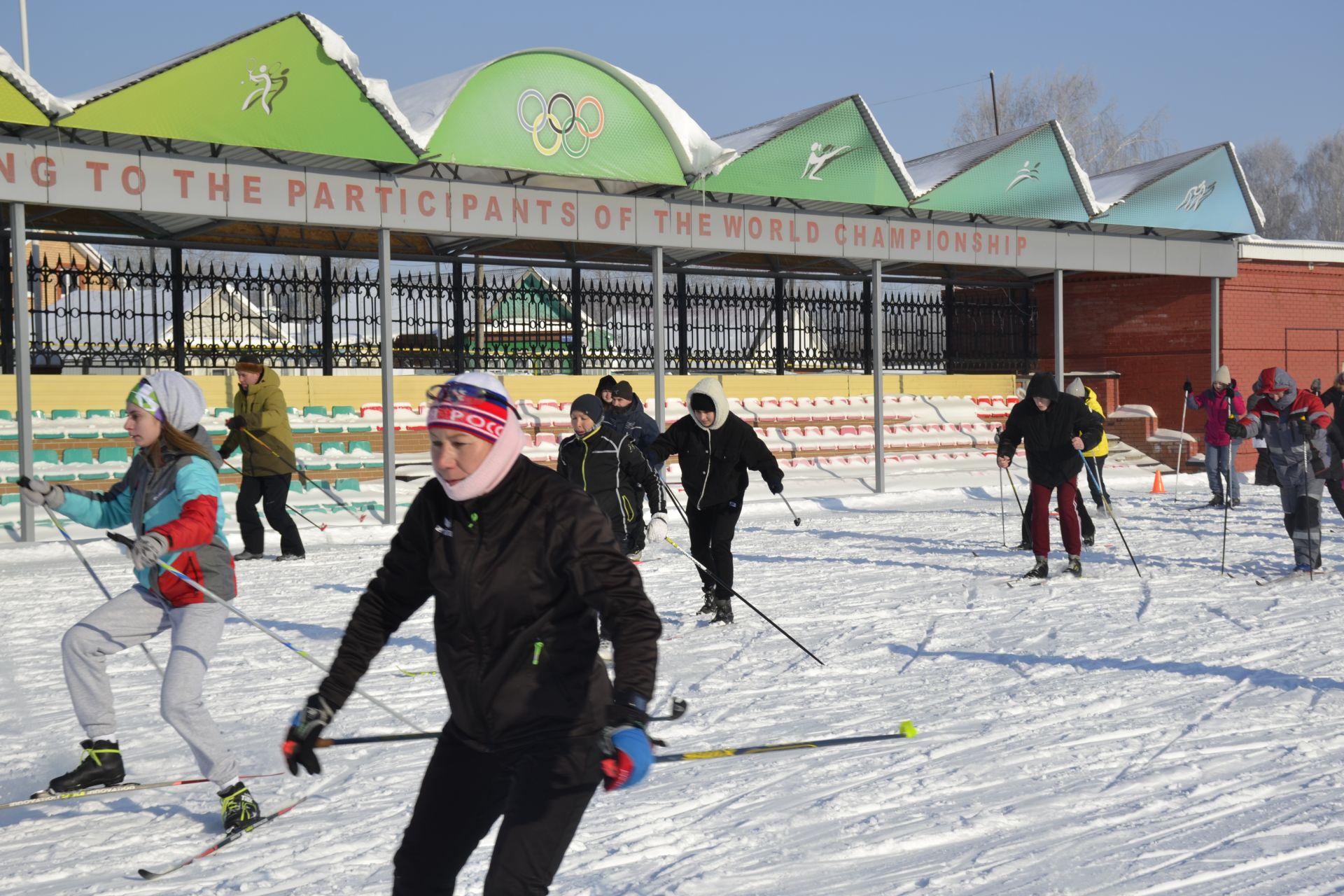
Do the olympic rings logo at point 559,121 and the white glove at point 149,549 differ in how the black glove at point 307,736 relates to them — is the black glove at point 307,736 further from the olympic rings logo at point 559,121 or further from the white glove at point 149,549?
the olympic rings logo at point 559,121

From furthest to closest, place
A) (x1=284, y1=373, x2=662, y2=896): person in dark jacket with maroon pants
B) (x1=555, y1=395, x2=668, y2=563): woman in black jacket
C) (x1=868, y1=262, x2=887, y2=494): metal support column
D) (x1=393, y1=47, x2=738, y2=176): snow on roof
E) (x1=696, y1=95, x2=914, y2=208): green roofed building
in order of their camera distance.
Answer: (x1=868, y1=262, x2=887, y2=494): metal support column → (x1=696, y1=95, x2=914, y2=208): green roofed building → (x1=393, y1=47, x2=738, y2=176): snow on roof → (x1=555, y1=395, x2=668, y2=563): woman in black jacket → (x1=284, y1=373, x2=662, y2=896): person in dark jacket with maroon pants

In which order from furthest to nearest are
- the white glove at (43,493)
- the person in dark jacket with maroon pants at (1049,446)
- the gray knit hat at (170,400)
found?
the person in dark jacket with maroon pants at (1049,446), the white glove at (43,493), the gray knit hat at (170,400)

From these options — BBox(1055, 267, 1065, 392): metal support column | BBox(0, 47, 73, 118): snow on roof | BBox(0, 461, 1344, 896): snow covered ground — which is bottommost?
BBox(0, 461, 1344, 896): snow covered ground

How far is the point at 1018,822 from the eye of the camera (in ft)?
14.9

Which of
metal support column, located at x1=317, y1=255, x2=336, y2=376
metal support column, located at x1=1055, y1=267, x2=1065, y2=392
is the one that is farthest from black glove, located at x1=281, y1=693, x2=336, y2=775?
metal support column, located at x1=1055, y1=267, x2=1065, y2=392

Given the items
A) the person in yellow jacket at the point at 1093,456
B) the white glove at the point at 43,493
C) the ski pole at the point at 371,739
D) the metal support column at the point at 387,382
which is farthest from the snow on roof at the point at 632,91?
the ski pole at the point at 371,739

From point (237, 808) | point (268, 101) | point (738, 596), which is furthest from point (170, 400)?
point (268, 101)

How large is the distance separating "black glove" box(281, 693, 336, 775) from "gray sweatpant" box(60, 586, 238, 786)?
1687 millimetres


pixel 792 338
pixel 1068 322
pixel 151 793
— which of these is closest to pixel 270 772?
pixel 151 793

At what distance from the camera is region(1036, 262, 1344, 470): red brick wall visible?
80.7ft

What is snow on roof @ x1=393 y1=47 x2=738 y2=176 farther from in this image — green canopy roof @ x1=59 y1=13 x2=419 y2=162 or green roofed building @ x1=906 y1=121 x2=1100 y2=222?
green roofed building @ x1=906 y1=121 x2=1100 y2=222

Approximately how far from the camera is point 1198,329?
24625 millimetres

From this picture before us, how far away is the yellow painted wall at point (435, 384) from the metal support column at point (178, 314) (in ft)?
1.23

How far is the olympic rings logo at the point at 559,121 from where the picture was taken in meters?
15.4
